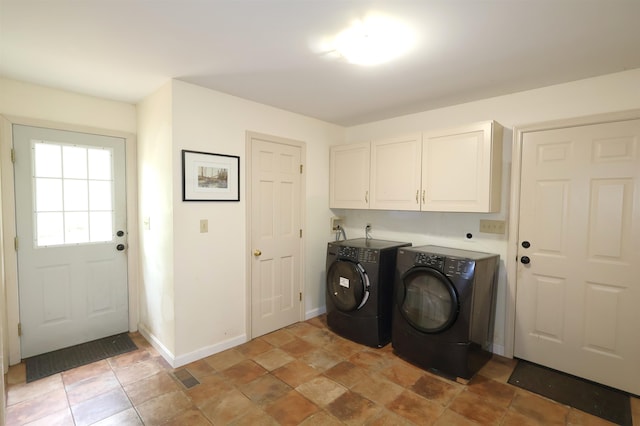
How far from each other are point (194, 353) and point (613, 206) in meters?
3.50

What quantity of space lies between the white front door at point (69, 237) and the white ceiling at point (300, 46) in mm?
567

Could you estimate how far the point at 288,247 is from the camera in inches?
132

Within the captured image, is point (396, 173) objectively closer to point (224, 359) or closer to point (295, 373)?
point (295, 373)

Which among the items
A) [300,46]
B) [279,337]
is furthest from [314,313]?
[300,46]

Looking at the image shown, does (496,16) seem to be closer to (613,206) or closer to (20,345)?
(613,206)

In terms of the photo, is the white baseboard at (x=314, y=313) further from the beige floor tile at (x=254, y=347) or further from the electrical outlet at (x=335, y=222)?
the electrical outlet at (x=335, y=222)

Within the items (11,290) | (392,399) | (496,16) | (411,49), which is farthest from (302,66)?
(11,290)

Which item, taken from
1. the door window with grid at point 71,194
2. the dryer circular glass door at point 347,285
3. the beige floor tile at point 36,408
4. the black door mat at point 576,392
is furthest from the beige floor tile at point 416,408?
the door window with grid at point 71,194

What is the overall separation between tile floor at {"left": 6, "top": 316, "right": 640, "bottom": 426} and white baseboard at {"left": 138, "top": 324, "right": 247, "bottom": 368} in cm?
6

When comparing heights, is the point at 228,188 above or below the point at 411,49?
below

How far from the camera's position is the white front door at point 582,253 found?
2.21 m

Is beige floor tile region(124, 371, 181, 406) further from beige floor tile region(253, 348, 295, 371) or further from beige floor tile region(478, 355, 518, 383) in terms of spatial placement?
beige floor tile region(478, 355, 518, 383)

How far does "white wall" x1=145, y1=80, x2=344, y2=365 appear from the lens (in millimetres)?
2525

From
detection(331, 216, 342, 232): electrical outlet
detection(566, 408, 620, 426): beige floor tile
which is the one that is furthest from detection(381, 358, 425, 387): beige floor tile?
detection(331, 216, 342, 232): electrical outlet
